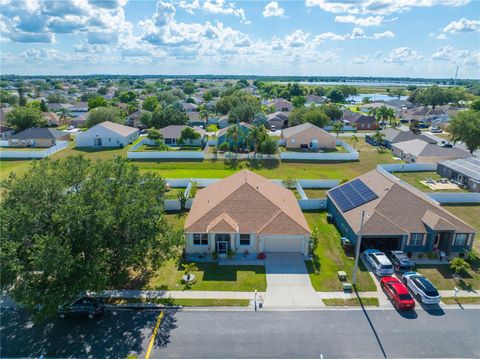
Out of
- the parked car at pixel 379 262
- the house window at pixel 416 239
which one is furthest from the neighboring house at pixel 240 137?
the parked car at pixel 379 262

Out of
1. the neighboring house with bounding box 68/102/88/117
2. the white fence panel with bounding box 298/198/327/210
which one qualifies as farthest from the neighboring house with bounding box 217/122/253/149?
the neighboring house with bounding box 68/102/88/117

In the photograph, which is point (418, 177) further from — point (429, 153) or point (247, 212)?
point (247, 212)

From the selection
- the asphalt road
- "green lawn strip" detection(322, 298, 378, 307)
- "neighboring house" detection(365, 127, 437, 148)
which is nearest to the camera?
the asphalt road

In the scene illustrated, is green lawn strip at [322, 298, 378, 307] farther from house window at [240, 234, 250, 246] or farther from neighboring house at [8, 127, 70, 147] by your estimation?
neighboring house at [8, 127, 70, 147]

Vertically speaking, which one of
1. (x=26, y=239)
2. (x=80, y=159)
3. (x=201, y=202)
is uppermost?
(x=80, y=159)

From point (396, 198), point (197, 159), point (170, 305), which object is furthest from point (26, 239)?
point (197, 159)

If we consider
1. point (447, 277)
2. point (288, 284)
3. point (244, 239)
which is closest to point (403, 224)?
point (447, 277)

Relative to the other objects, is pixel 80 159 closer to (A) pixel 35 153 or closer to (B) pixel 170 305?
(B) pixel 170 305
